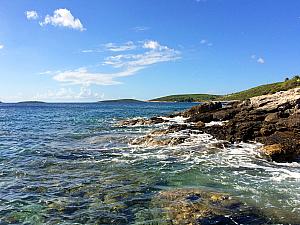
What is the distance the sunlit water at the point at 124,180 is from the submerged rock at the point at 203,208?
0.62 meters

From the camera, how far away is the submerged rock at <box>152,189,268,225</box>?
12.5 metres

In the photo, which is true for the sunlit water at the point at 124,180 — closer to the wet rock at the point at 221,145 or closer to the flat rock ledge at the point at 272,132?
the wet rock at the point at 221,145

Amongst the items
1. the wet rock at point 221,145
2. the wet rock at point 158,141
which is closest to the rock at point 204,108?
the wet rock at point 158,141

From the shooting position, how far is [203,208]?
1350 centimetres

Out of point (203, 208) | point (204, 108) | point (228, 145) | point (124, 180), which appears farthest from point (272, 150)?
point (204, 108)

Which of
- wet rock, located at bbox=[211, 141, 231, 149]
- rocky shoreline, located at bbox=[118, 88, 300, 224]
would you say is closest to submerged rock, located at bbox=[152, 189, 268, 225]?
rocky shoreline, located at bbox=[118, 88, 300, 224]

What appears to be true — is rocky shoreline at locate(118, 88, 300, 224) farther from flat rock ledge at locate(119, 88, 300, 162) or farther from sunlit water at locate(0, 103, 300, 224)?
sunlit water at locate(0, 103, 300, 224)

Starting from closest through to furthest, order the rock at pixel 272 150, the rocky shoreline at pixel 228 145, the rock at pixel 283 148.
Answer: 1. the rocky shoreline at pixel 228 145
2. the rock at pixel 283 148
3. the rock at pixel 272 150

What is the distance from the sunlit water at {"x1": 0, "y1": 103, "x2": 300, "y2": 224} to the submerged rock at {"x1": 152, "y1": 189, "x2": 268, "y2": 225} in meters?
0.62

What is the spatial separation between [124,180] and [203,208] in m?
5.96

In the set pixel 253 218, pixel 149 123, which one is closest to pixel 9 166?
pixel 253 218

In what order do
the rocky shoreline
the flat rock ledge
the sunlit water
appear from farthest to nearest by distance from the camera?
the flat rock ledge < the sunlit water < the rocky shoreline

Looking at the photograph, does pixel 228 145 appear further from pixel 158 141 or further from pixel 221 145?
pixel 158 141

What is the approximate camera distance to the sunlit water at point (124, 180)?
13539 millimetres
